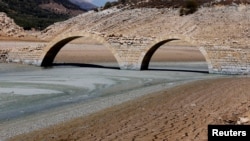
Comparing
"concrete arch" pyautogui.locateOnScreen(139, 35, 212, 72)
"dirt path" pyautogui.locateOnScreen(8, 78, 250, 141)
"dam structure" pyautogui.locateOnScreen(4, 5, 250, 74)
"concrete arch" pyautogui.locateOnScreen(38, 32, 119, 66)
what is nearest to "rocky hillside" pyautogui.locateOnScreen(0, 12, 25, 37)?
"dam structure" pyautogui.locateOnScreen(4, 5, 250, 74)

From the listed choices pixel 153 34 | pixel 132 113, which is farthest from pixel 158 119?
pixel 153 34

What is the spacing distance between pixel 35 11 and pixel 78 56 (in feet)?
208

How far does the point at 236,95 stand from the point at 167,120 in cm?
511

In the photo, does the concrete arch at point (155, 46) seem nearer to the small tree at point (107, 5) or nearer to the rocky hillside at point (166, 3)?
the rocky hillside at point (166, 3)

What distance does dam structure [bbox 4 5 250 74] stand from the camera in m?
30.2

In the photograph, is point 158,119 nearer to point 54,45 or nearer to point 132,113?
point 132,113

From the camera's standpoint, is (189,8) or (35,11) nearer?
(189,8)

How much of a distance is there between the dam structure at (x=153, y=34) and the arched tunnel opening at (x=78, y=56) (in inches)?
5.3

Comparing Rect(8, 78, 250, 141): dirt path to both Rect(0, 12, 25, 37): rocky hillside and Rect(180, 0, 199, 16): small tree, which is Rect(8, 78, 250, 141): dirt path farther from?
Rect(180, 0, 199, 16): small tree

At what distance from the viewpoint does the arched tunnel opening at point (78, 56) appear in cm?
3616

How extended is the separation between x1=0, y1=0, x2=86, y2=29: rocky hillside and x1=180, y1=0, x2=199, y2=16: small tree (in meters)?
20.7

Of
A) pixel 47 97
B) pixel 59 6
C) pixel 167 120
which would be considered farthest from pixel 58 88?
pixel 59 6

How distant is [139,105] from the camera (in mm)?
16438

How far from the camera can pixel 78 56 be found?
43156 millimetres
